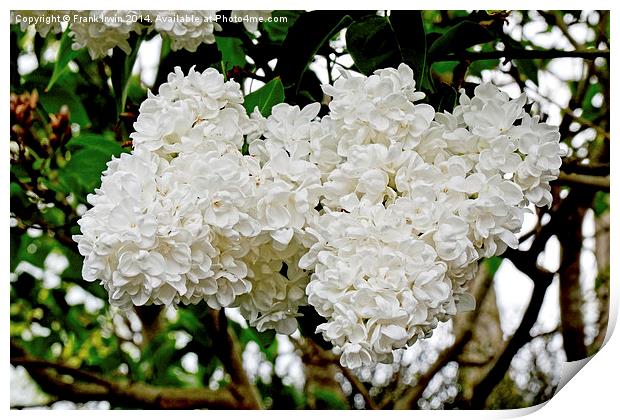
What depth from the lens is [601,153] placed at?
1.06 metres

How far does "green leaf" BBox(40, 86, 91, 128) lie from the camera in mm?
1032

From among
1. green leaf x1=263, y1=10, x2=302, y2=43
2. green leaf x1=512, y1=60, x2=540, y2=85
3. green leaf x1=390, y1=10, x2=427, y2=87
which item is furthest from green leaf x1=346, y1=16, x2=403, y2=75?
green leaf x1=512, y1=60, x2=540, y2=85

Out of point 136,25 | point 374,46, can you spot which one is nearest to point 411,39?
point 374,46

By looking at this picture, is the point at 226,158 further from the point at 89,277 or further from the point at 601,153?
the point at 601,153

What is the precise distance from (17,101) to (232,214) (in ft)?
1.46

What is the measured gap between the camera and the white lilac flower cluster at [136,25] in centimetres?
92

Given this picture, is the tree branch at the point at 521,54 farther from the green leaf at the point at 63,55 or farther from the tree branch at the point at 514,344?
the green leaf at the point at 63,55

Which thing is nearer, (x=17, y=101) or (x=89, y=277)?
(x=89, y=277)

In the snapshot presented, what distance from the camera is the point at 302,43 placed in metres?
0.90

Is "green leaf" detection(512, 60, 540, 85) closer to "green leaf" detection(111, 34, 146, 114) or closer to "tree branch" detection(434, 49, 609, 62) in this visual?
"tree branch" detection(434, 49, 609, 62)

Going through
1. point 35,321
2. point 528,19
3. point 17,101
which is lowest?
point 35,321

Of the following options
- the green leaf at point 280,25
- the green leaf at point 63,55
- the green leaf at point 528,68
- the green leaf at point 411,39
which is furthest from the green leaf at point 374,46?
the green leaf at point 63,55
